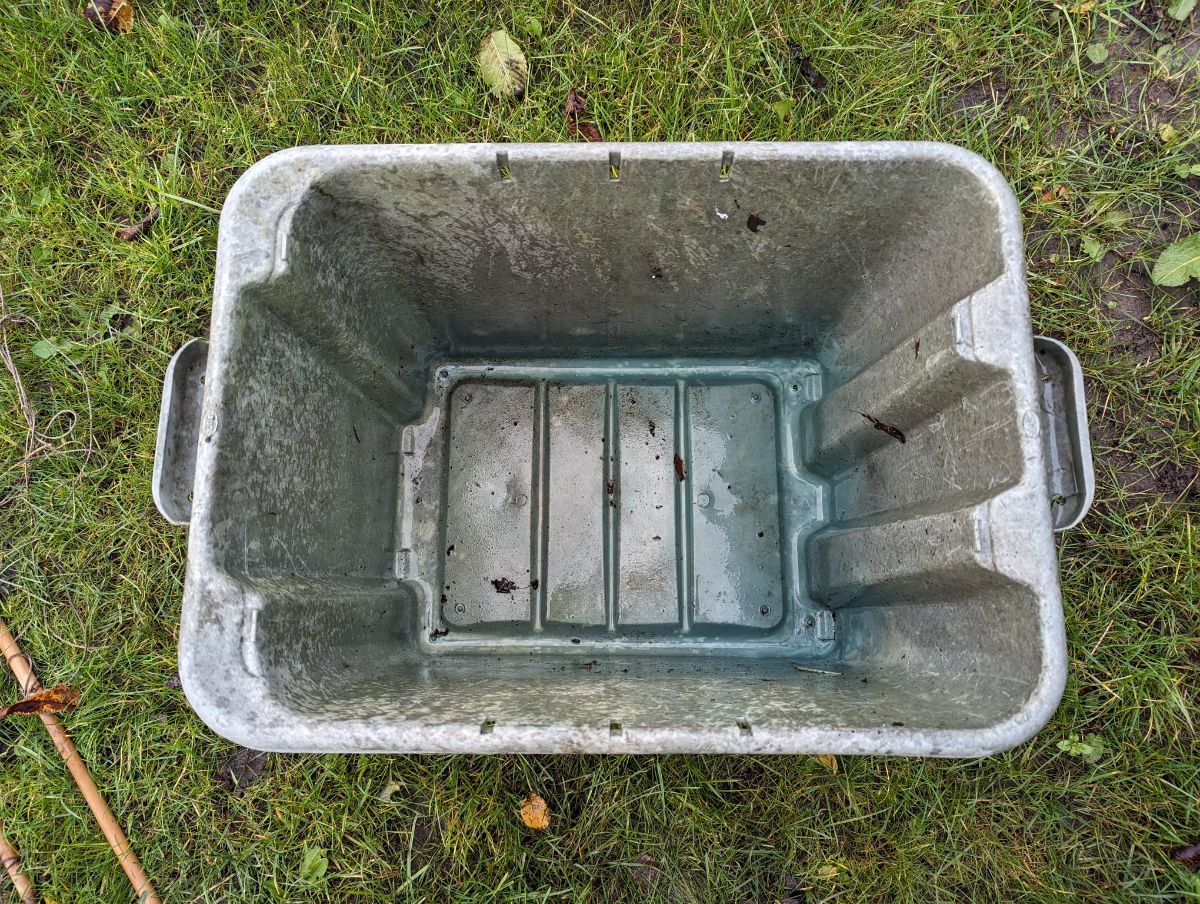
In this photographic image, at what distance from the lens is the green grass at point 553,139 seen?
5.16 feet

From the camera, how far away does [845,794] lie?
62.2 inches

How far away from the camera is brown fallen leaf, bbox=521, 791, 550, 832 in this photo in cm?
157

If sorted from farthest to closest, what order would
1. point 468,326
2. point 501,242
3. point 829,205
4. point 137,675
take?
point 137,675
point 468,326
point 501,242
point 829,205

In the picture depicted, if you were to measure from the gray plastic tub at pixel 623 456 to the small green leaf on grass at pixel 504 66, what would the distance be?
25.9 inches

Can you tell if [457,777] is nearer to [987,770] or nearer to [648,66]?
[987,770]

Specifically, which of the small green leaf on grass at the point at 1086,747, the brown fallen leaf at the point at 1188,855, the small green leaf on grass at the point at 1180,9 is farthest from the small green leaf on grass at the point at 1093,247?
the brown fallen leaf at the point at 1188,855

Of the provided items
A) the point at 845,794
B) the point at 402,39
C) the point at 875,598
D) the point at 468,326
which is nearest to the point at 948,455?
the point at 875,598

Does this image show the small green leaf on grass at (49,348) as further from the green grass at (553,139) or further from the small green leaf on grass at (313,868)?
the small green leaf on grass at (313,868)

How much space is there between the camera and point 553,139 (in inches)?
68.7

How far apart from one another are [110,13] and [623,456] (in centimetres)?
172

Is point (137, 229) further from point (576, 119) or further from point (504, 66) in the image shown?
point (576, 119)

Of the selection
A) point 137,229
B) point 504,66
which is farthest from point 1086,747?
point 137,229

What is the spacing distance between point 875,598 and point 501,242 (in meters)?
0.97

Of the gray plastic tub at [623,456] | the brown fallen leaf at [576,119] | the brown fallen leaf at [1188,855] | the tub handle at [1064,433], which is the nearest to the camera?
the gray plastic tub at [623,456]
